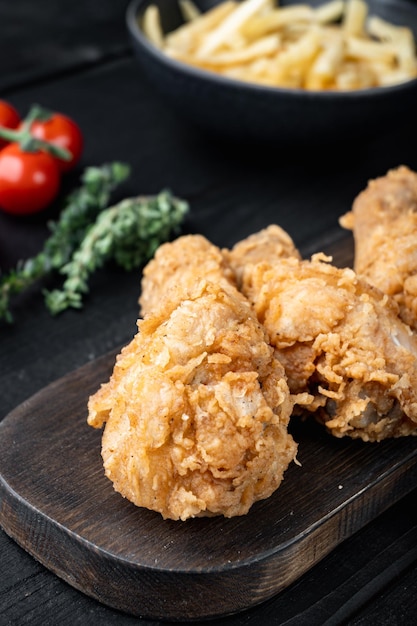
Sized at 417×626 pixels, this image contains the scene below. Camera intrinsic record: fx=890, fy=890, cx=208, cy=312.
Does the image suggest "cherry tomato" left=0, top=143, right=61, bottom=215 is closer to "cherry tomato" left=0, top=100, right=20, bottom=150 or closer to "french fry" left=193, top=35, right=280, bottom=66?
"cherry tomato" left=0, top=100, right=20, bottom=150

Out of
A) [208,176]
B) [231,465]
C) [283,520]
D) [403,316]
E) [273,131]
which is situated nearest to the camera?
[231,465]

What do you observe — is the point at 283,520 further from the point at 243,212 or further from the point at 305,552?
the point at 243,212

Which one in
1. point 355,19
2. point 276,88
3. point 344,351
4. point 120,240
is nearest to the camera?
point 344,351

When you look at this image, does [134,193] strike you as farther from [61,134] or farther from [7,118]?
[7,118]

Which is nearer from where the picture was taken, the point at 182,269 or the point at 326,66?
the point at 182,269

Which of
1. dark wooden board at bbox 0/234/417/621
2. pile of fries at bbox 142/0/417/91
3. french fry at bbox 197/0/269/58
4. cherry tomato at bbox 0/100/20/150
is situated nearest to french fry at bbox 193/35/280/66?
pile of fries at bbox 142/0/417/91

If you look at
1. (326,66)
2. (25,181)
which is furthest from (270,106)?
(25,181)

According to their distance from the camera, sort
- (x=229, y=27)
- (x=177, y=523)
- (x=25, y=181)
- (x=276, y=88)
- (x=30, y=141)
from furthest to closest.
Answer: (x=229, y=27) → (x=30, y=141) → (x=25, y=181) → (x=276, y=88) → (x=177, y=523)

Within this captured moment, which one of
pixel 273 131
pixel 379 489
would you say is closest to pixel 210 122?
pixel 273 131
